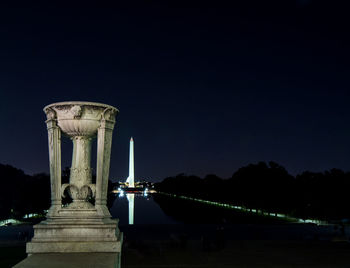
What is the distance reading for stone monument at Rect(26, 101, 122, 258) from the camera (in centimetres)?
1213

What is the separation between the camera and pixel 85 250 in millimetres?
11781

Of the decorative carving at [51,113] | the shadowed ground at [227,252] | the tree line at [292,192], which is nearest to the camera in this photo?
the decorative carving at [51,113]

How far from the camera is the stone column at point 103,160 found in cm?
1320

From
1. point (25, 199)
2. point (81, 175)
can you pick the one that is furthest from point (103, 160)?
point (25, 199)

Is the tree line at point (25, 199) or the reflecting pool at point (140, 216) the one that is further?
the tree line at point (25, 199)

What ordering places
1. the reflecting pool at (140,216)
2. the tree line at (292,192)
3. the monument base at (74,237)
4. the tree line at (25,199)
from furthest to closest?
the tree line at (25,199) → the reflecting pool at (140,216) → the tree line at (292,192) → the monument base at (74,237)

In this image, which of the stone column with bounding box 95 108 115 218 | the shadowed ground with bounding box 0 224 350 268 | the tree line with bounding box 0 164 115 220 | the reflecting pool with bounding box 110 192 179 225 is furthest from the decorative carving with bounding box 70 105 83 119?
the tree line with bounding box 0 164 115 220

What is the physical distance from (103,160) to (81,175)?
915 millimetres

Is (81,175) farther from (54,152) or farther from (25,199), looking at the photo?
(25,199)

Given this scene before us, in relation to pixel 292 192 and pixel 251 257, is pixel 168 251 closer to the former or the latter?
pixel 251 257

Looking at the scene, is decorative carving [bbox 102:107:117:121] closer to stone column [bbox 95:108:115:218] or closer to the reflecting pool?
stone column [bbox 95:108:115:218]

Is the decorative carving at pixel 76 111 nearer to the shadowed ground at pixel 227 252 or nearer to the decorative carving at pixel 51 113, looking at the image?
the decorative carving at pixel 51 113

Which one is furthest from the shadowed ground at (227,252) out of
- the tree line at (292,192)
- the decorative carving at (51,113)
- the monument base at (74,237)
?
the tree line at (292,192)

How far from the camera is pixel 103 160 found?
13.3m
